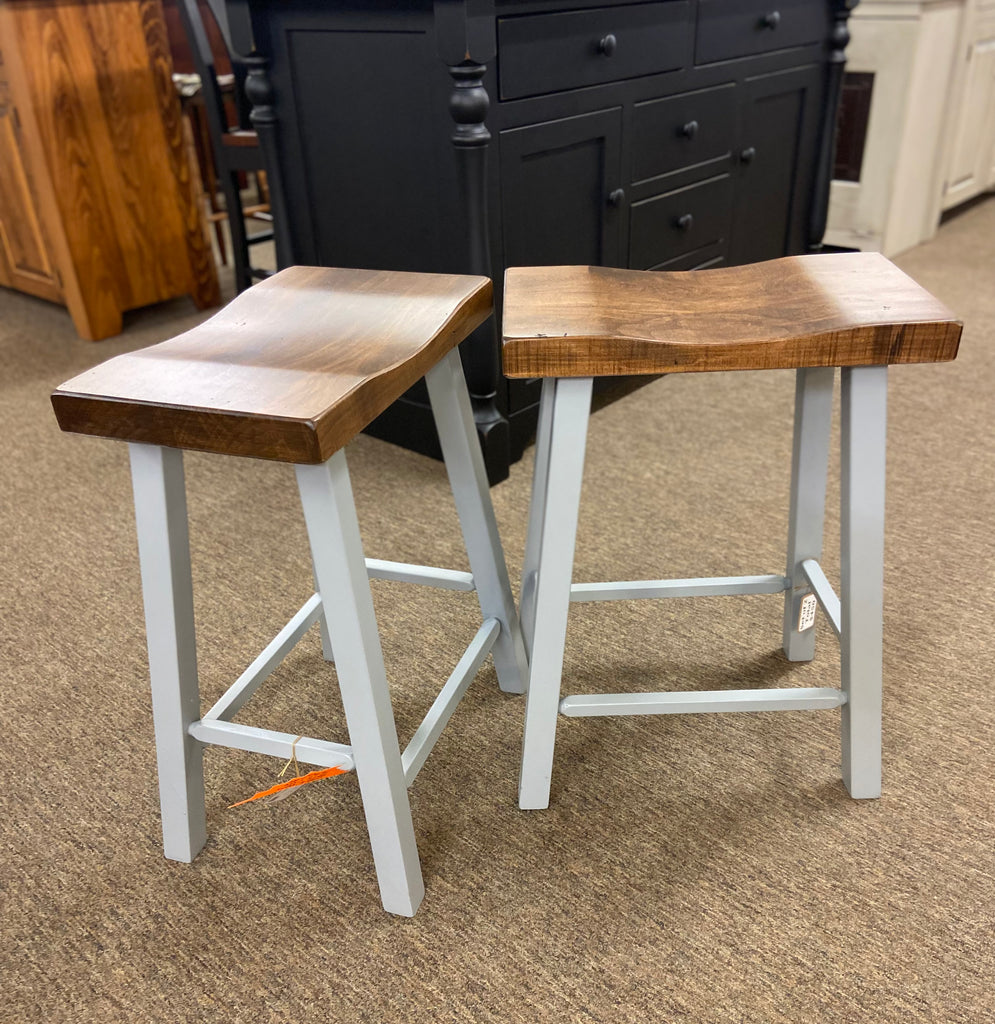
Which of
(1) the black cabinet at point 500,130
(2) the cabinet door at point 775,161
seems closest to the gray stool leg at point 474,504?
(1) the black cabinet at point 500,130

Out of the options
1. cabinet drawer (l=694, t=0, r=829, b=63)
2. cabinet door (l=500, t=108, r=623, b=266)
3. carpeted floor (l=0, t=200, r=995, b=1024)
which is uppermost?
cabinet drawer (l=694, t=0, r=829, b=63)

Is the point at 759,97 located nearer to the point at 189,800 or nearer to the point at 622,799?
the point at 622,799

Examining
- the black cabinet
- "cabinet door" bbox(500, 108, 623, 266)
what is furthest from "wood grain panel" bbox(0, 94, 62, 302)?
"cabinet door" bbox(500, 108, 623, 266)

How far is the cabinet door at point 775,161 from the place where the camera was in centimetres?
225

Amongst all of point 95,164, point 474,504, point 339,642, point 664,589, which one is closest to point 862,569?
point 664,589

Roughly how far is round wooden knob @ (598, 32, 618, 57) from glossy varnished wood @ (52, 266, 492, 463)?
37.3 inches

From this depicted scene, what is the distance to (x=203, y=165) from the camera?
3.50 metres

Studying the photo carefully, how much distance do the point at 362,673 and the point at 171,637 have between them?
0.72ft

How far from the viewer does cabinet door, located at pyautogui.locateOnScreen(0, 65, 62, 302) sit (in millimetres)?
2447

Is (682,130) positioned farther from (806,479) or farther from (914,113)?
(914,113)

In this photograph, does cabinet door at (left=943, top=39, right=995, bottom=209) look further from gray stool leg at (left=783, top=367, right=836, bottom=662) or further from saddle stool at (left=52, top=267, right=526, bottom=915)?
saddle stool at (left=52, top=267, right=526, bottom=915)

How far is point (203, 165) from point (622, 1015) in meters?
3.46

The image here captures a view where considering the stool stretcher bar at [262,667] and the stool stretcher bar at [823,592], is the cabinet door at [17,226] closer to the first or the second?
the stool stretcher bar at [262,667]

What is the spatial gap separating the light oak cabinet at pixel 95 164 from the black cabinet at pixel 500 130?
894mm
